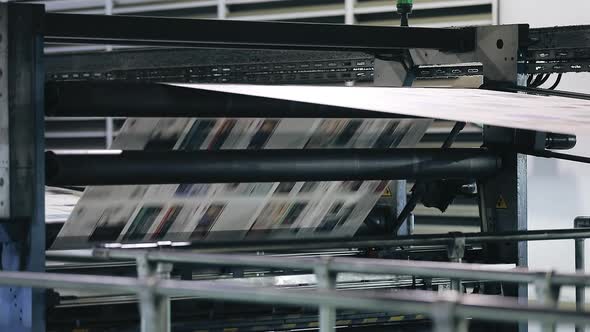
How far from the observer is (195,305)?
347 cm

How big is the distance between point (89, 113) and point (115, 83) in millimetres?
132

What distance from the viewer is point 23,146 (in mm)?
3045

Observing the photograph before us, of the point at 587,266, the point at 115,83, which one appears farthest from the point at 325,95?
the point at 587,266

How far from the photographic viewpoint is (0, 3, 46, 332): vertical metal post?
9.91ft

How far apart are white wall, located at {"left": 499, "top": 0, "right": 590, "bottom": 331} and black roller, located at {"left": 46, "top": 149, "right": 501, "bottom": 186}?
327cm

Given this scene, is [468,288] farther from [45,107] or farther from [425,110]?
[45,107]

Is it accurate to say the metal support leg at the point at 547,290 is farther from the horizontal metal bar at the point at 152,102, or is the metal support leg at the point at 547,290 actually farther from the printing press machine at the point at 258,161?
the horizontal metal bar at the point at 152,102

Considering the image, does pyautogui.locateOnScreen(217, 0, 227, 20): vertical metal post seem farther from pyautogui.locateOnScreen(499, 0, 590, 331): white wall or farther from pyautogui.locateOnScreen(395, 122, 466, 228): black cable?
pyautogui.locateOnScreen(395, 122, 466, 228): black cable

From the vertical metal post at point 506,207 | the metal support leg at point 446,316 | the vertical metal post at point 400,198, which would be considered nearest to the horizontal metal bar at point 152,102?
the vertical metal post at point 506,207

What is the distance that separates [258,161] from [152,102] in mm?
405

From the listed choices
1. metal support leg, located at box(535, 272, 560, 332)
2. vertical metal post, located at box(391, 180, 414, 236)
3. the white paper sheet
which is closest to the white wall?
vertical metal post, located at box(391, 180, 414, 236)

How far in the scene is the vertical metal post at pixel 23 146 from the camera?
119 inches

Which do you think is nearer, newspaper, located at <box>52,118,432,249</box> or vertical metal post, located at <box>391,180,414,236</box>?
newspaper, located at <box>52,118,432,249</box>

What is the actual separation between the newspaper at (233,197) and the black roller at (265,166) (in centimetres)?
8
